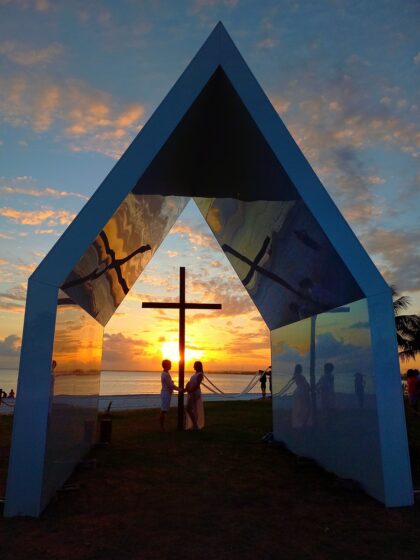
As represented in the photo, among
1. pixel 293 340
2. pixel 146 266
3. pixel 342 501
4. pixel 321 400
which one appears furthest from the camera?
pixel 146 266

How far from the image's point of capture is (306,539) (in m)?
4.18

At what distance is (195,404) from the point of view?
465 inches

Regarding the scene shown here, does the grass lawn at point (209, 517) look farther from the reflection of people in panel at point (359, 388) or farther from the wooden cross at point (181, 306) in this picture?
the wooden cross at point (181, 306)

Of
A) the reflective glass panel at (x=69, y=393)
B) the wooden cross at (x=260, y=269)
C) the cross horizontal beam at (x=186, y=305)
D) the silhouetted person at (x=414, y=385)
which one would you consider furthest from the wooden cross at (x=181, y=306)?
the silhouetted person at (x=414, y=385)

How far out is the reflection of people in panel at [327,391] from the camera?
A: 6699 millimetres

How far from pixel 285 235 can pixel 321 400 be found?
9.11ft

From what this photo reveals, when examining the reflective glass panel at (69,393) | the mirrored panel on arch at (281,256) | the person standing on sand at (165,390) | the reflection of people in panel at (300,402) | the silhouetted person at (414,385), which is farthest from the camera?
the silhouetted person at (414,385)

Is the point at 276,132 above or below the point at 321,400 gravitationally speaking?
above

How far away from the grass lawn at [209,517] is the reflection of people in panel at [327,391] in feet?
3.04

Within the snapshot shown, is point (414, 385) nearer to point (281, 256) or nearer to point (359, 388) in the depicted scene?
point (281, 256)

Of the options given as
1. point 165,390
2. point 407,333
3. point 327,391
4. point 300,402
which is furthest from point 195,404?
point 407,333

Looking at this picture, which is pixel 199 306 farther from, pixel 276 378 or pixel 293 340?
pixel 293 340

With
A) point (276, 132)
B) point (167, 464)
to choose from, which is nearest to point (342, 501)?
point (167, 464)

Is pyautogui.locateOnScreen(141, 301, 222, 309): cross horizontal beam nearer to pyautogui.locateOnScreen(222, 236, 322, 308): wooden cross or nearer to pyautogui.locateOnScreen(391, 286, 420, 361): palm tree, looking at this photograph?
pyautogui.locateOnScreen(222, 236, 322, 308): wooden cross
